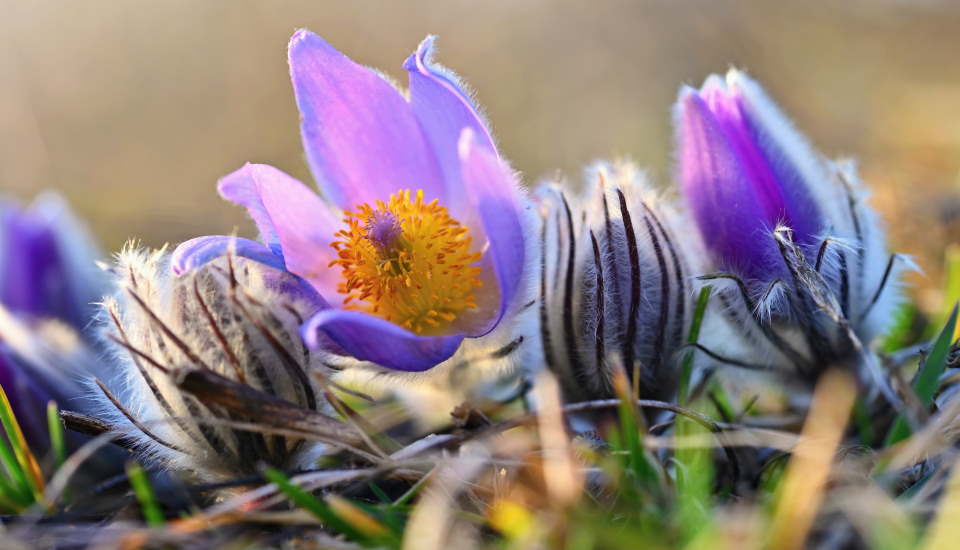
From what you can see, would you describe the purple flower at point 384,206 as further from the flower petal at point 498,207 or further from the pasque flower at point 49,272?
the pasque flower at point 49,272

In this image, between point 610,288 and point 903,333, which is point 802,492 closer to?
point 610,288

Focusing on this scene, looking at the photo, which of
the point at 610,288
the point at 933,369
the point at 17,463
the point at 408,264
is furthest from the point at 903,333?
the point at 17,463

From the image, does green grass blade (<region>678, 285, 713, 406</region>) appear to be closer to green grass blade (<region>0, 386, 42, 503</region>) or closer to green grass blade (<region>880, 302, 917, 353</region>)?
green grass blade (<region>880, 302, 917, 353</region>)

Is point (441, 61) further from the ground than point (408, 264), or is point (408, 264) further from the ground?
point (441, 61)

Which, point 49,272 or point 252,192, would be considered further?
point 49,272

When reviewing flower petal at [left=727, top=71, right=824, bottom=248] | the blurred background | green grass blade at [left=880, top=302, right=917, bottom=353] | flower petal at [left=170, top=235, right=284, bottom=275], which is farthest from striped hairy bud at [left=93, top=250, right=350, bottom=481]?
the blurred background

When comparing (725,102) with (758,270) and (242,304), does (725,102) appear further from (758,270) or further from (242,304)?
(242,304)
